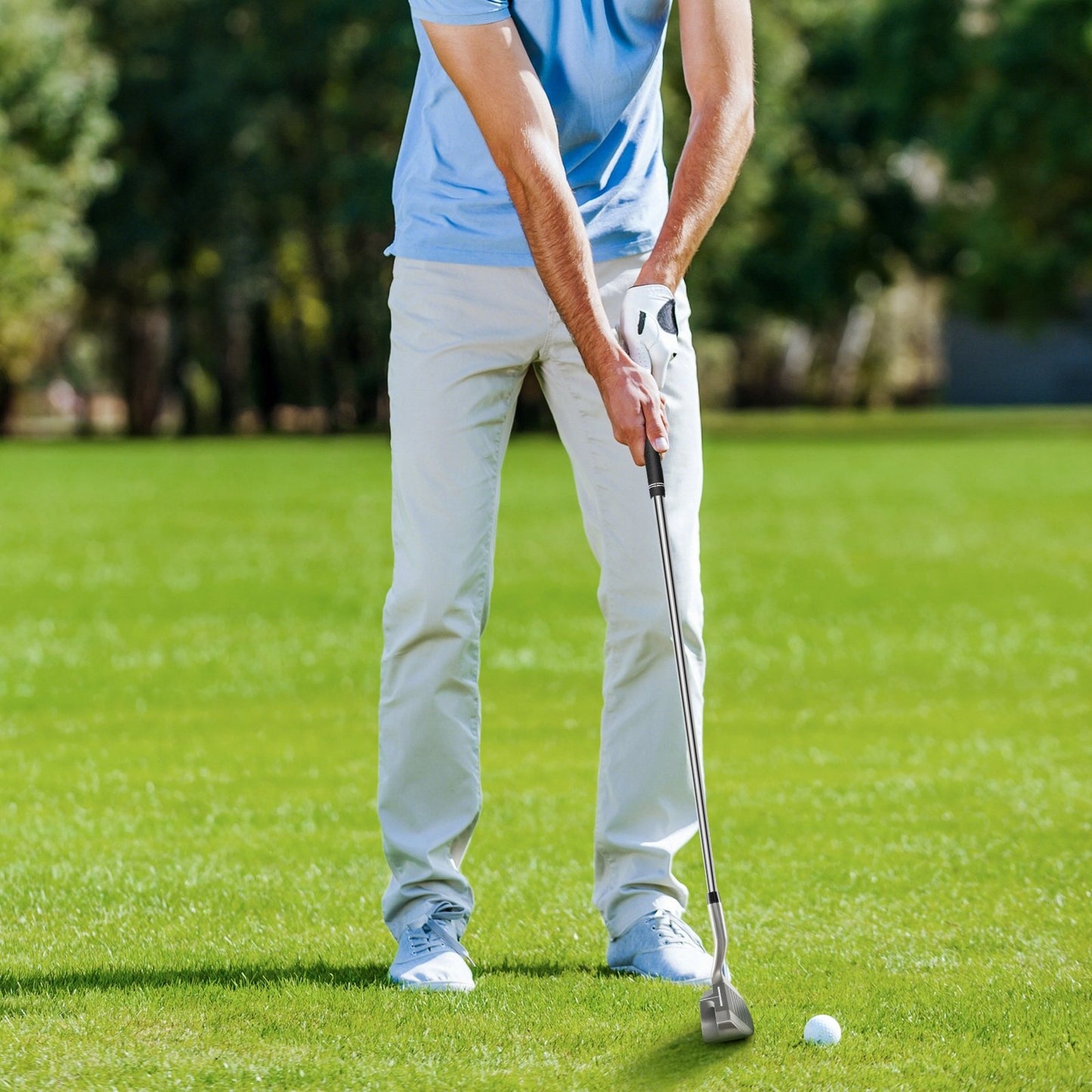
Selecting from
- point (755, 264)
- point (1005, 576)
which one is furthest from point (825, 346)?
point (1005, 576)

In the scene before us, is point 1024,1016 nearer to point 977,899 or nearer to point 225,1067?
point 977,899

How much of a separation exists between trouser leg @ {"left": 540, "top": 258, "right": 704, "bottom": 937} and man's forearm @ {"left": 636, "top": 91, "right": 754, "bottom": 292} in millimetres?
145

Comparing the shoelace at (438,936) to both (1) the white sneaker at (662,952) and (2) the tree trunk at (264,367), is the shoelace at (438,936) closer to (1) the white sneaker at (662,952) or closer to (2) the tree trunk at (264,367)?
(1) the white sneaker at (662,952)

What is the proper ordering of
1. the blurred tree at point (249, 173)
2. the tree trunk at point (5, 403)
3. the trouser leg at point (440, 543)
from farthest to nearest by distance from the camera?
the tree trunk at point (5, 403) → the blurred tree at point (249, 173) → the trouser leg at point (440, 543)

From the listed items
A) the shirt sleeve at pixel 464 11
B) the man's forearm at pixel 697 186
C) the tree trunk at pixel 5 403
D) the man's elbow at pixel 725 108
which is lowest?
the tree trunk at pixel 5 403

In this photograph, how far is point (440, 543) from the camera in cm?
403

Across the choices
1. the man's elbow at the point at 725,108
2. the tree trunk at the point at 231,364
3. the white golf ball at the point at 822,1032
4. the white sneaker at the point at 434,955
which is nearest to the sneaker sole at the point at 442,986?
the white sneaker at the point at 434,955

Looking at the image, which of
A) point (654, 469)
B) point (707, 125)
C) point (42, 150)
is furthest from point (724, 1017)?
point (42, 150)

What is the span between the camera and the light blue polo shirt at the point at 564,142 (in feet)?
13.0

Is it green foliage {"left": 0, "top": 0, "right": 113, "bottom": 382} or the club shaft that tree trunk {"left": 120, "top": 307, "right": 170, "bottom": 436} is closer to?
green foliage {"left": 0, "top": 0, "right": 113, "bottom": 382}

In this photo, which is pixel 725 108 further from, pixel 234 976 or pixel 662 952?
pixel 234 976

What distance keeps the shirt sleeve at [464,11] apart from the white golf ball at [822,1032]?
206cm

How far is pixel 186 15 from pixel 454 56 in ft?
156

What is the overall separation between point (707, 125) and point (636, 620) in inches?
41.9
